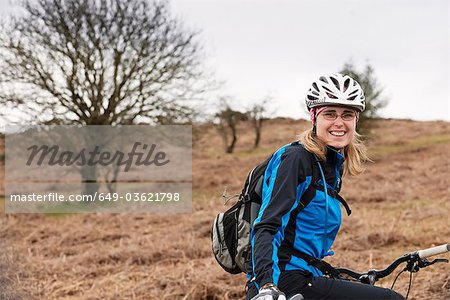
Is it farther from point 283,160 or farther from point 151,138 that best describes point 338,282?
point 151,138

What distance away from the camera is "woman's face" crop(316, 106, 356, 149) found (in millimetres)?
3037

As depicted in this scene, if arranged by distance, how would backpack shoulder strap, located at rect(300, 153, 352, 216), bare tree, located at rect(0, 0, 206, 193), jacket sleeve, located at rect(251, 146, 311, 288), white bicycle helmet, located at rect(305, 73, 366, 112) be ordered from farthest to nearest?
1. bare tree, located at rect(0, 0, 206, 193)
2. white bicycle helmet, located at rect(305, 73, 366, 112)
3. backpack shoulder strap, located at rect(300, 153, 352, 216)
4. jacket sleeve, located at rect(251, 146, 311, 288)

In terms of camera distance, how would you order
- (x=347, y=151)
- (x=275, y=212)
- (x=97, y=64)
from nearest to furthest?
1. (x=275, y=212)
2. (x=347, y=151)
3. (x=97, y=64)

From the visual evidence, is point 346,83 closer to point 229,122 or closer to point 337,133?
point 337,133

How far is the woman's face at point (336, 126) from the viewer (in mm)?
3037

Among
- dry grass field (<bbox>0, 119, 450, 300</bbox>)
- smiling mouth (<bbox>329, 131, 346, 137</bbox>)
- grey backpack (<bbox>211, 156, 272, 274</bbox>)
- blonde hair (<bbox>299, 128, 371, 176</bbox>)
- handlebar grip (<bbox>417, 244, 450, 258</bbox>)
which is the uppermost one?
smiling mouth (<bbox>329, 131, 346, 137</bbox>)

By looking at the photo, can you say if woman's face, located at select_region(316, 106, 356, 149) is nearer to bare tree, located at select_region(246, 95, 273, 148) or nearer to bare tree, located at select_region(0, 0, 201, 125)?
bare tree, located at select_region(0, 0, 201, 125)

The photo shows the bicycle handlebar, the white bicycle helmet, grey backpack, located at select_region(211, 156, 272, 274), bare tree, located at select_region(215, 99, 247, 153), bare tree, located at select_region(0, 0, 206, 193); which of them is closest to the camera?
grey backpack, located at select_region(211, 156, 272, 274)

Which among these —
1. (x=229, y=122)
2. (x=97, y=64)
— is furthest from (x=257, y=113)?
(x=97, y=64)

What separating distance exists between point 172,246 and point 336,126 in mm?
7319

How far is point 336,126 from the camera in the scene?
121 inches

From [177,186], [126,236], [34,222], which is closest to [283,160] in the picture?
[126,236]

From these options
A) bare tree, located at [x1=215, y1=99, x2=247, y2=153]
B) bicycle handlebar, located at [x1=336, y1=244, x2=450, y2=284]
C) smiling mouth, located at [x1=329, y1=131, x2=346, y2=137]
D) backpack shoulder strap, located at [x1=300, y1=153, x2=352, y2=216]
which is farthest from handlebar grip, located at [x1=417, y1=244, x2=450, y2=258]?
bare tree, located at [x1=215, y1=99, x2=247, y2=153]

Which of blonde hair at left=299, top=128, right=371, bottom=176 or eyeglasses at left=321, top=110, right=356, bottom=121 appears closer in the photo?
blonde hair at left=299, top=128, right=371, bottom=176
